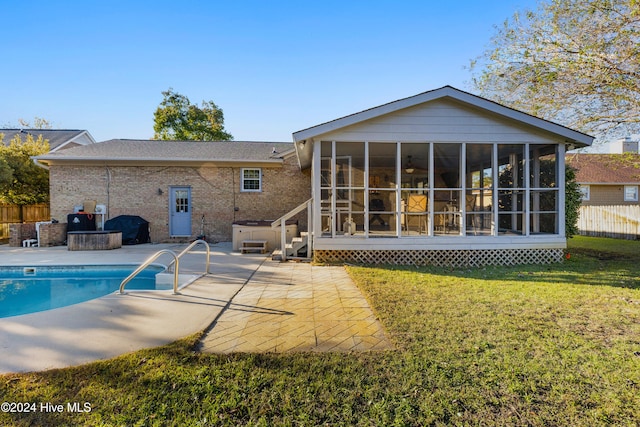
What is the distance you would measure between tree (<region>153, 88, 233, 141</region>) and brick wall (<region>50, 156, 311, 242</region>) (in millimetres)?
15650

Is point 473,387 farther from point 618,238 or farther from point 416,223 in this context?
point 618,238

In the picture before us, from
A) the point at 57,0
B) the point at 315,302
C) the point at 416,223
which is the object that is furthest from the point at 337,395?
the point at 57,0

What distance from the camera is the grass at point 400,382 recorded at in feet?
7.05

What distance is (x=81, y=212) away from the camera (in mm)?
11656

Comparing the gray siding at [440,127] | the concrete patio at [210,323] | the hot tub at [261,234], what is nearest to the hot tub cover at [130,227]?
the hot tub at [261,234]

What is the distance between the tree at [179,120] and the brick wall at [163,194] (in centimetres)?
1565

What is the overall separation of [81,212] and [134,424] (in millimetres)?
12485

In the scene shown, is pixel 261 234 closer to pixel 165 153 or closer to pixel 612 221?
pixel 165 153

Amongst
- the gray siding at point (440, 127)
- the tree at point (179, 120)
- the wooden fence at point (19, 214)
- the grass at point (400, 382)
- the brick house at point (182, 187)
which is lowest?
the grass at point (400, 382)

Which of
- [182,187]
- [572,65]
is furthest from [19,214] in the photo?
[572,65]

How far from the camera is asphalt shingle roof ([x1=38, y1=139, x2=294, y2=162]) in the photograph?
12062 mm

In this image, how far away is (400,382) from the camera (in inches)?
99.0

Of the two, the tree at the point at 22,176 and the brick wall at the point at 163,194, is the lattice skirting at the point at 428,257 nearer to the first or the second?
the brick wall at the point at 163,194

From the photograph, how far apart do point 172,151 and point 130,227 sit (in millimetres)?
3661
